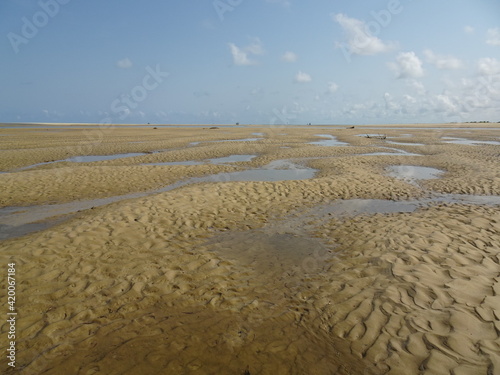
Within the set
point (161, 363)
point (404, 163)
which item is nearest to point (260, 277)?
point (161, 363)

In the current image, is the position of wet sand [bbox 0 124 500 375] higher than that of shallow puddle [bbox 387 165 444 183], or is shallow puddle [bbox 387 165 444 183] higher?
shallow puddle [bbox 387 165 444 183]

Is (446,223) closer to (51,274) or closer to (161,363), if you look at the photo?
(161,363)

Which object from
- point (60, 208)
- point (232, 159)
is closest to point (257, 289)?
point (60, 208)

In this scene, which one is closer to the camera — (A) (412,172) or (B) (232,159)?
(A) (412,172)

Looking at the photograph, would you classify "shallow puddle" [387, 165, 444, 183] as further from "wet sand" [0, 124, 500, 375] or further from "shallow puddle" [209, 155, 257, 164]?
"shallow puddle" [209, 155, 257, 164]

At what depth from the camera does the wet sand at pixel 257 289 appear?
3580 mm

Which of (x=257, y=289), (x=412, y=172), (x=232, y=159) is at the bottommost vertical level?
(x=257, y=289)

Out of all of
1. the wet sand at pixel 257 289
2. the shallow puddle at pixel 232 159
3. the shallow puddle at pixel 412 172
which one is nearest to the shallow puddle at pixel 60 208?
the wet sand at pixel 257 289

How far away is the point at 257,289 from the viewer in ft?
16.9

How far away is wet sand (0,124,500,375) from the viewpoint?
3580 mm

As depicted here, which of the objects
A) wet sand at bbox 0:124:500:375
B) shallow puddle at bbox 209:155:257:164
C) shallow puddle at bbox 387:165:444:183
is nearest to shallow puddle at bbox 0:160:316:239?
wet sand at bbox 0:124:500:375

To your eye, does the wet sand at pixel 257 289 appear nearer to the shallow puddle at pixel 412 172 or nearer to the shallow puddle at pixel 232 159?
the shallow puddle at pixel 412 172

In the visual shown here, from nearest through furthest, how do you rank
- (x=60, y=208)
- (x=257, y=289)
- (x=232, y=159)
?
1. (x=257, y=289)
2. (x=60, y=208)
3. (x=232, y=159)

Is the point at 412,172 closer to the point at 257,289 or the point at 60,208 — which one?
the point at 257,289
